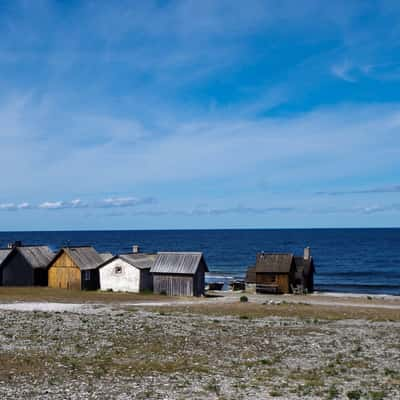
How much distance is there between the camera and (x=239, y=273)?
354 ft

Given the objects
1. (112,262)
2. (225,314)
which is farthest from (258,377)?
(112,262)

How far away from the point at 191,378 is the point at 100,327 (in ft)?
40.1

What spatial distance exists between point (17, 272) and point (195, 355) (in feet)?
156

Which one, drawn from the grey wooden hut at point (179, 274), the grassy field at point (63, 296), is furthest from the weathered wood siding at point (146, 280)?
the grassy field at point (63, 296)

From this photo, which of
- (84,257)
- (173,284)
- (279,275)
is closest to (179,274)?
(173,284)

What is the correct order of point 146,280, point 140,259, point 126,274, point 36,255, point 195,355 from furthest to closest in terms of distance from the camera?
1. point 36,255
2. point 140,259
3. point 126,274
4. point 146,280
5. point 195,355

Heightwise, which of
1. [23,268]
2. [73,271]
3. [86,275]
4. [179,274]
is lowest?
[86,275]

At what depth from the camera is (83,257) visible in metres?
64.0

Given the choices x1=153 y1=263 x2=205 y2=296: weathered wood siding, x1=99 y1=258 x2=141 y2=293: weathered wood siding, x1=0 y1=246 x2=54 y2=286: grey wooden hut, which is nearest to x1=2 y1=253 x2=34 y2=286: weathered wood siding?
x1=0 y1=246 x2=54 y2=286: grey wooden hut

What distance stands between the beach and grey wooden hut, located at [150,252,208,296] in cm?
1967

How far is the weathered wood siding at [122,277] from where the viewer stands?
60.6m

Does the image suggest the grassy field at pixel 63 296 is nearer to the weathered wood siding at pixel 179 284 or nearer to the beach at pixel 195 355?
the weathered wood siding at pixel 179 284

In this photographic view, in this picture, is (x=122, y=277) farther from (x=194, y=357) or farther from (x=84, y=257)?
(x=194, y=357)

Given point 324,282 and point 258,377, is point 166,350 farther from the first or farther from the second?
point 324,282
